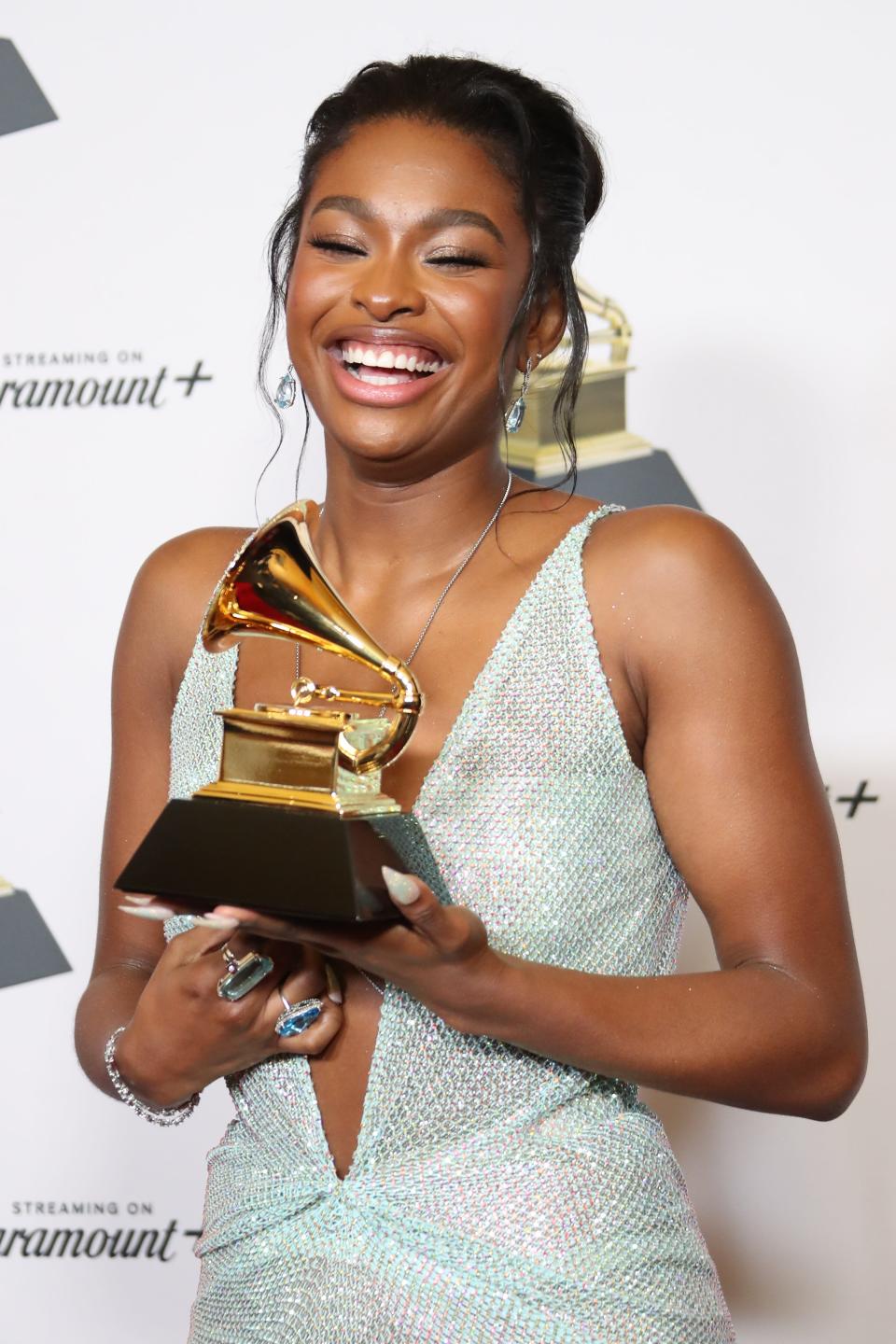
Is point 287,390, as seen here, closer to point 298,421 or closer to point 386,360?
point 386,360

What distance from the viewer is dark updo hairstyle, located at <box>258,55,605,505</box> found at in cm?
134

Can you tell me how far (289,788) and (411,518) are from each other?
0.43 meters

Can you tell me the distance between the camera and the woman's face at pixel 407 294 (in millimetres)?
1268

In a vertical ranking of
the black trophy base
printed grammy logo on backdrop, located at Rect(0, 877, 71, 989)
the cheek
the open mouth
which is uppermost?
the cheek

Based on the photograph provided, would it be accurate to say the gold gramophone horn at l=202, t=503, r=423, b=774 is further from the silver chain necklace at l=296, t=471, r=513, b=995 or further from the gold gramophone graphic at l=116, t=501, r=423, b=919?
the silver chain necklace at l=296, t=471, r=513, b=995

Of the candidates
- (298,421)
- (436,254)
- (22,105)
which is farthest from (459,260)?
(22,105)

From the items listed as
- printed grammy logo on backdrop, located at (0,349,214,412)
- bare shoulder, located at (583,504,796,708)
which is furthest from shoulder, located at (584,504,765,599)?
printed grammy logo on backdrop, located at (0,349,214,412)

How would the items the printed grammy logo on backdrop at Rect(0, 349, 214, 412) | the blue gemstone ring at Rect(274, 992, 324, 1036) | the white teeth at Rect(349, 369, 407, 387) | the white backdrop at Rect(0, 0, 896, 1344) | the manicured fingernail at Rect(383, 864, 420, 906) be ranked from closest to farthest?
the manicured fingernail at Rect(383, 864, 420, 906), the blue gemstone ring at Rect(274, 992, 324, 1036), the white teeth at Rect(349, 369, 407, 387), the white backdrop at Rect(0, 0, 896, 1344), the printed grammy logo on backdrop at Rect(0, 349, 214, 412)

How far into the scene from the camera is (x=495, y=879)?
1.20 metres

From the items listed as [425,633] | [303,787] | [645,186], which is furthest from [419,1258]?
[645,186]

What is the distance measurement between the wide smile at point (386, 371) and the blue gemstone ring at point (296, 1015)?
45cm

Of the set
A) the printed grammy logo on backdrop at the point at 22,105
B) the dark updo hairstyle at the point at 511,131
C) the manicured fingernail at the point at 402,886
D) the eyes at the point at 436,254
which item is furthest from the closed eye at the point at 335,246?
the printed grammy logo on backdrop at the point at 22,105

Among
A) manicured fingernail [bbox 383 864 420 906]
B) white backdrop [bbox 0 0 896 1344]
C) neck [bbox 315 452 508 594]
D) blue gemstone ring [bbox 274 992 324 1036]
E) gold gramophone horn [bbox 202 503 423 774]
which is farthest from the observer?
white backdrop [bbox 0 0 896 1344]

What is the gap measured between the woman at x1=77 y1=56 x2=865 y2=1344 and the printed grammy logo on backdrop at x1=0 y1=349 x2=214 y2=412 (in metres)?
0.86
